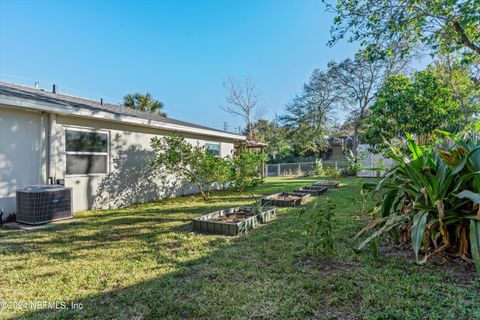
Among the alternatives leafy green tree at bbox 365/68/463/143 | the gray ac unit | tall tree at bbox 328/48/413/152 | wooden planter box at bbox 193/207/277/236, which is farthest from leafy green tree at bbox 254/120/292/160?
the gray ac unit

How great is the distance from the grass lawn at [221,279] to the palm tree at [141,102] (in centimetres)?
1769

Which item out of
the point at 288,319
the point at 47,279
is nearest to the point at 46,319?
the point at 47,279

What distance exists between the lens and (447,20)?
560 centimetres

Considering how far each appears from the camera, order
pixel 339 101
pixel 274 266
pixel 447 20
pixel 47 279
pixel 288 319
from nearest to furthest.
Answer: pixel 288 319 → pixel 47 279 → pixel 274 266 → pixel 447 20 → pixel 339 101

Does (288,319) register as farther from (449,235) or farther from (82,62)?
(82,62)

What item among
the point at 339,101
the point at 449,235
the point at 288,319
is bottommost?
the point at 288,319

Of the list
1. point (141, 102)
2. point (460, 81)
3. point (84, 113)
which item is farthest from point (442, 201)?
point (141, 102)

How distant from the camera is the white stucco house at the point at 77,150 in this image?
5457mm

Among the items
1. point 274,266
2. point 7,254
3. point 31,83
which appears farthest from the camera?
point 31,83

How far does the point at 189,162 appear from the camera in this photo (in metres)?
8.10

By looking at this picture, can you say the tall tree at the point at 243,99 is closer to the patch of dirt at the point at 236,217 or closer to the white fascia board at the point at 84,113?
the white fascia board at the point at 84,113

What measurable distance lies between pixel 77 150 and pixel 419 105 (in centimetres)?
1078

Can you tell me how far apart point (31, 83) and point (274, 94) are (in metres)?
21.3

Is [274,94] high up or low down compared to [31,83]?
up
